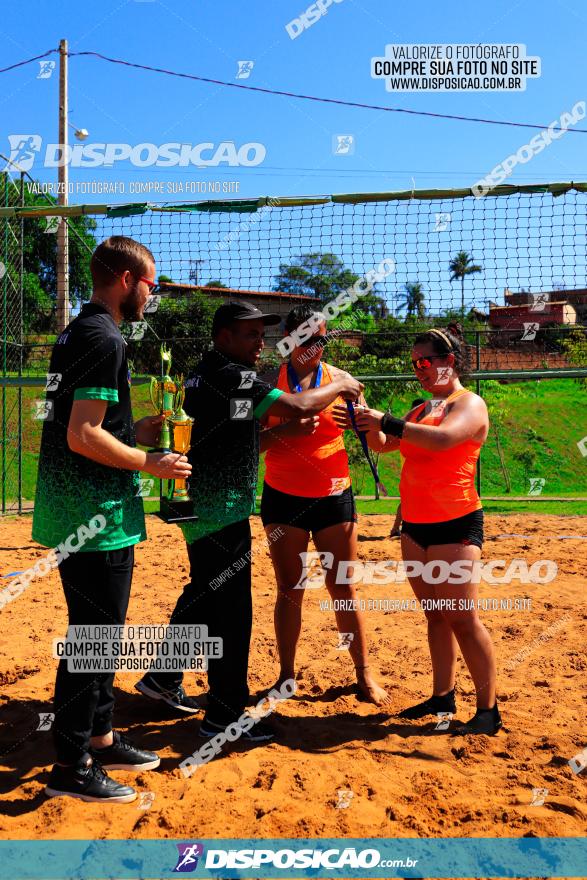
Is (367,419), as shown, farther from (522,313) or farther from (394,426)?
(522,313)

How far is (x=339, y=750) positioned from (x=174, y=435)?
1.75m

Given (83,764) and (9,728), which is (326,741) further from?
(9,728)

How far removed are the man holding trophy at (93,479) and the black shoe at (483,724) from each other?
5.56 feet

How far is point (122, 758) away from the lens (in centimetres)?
324

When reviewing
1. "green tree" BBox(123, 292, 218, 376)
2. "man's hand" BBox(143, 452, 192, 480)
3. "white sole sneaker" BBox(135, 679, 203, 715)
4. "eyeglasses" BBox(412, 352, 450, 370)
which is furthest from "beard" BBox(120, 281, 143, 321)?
"green tree" BBox(123, 292, 218, 376)

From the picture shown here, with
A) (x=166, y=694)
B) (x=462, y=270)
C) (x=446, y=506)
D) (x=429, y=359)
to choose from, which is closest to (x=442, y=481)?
(x=446, y=506)

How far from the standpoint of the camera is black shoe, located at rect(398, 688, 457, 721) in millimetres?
3818

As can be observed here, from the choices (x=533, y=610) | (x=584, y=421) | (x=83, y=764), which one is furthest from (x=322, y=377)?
(x=584, y=421)

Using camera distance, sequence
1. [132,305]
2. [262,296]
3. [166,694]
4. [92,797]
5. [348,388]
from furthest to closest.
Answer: [262,296] < [166,694] < [348,388] < [132,305] < [92,797]

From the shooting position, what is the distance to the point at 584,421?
22.2 metres

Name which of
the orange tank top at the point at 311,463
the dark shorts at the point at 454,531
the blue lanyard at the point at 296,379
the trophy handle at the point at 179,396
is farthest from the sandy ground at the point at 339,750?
the blue lanyard at the point at 296,379

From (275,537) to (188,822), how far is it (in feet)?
5.02

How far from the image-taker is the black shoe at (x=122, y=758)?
10.6 feet

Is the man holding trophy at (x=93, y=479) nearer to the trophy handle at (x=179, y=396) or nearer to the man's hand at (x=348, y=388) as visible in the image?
the trophy handle at (x=179, y=396)
